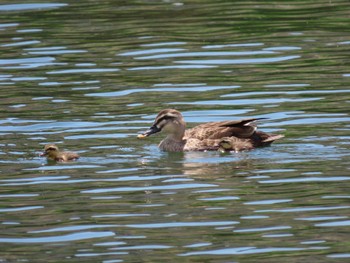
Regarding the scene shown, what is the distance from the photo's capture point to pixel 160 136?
17.7 meters

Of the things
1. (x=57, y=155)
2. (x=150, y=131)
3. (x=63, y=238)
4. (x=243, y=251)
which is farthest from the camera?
(x=150, y=131)

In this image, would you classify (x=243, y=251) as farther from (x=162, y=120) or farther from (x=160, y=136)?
(x=160, y=136)

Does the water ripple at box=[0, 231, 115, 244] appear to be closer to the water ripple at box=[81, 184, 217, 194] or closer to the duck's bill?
the water ripple at box=[81, 184, 217, 194]

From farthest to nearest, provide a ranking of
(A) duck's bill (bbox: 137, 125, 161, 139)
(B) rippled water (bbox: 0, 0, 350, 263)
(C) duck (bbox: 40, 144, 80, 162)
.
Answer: (A) duck's bill (bbox: 137, 125, 161, 139), (C) duck (bbox: 40, 144, 80, 162), (B) rippled water (bbox: 0, 0, 350, 263)

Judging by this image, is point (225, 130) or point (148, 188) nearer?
point (148, 188)

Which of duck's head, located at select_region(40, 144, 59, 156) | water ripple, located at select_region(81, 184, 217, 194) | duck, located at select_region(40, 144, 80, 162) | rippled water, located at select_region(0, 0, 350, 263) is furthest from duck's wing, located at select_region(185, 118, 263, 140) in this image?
water ripple, located at select_region(81, 184, 217, 194)

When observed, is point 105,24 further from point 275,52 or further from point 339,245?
point 339,245

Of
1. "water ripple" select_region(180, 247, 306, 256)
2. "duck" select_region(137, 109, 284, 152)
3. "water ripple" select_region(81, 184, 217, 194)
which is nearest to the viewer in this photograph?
"water ripple" select_region(180, 247, 306, 256)

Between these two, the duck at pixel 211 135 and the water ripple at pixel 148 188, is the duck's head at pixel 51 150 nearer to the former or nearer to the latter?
the duck at pixel 211 135

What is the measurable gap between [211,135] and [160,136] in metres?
2.10

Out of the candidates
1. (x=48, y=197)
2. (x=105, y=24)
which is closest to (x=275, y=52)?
(x=105, y=24)

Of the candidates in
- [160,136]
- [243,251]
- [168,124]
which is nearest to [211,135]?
[168,124]

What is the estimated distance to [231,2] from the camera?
83.5ft

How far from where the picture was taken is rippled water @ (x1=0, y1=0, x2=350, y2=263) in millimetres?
→ 11312
